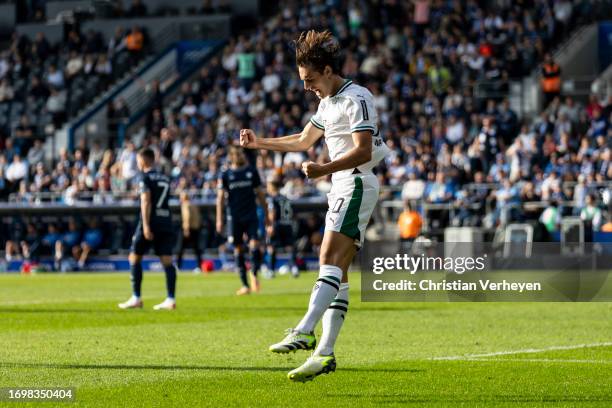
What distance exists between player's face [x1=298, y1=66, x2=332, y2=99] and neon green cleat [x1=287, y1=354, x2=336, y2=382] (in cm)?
193

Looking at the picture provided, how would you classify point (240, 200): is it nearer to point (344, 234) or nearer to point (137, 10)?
point (344, 234)

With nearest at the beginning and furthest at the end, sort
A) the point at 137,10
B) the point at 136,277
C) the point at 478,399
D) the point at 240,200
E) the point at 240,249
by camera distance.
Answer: the point at 478,399, the point at 136,277, the point at 240,200, the point at 240,249, the point at 137,10

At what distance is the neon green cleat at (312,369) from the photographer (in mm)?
8828

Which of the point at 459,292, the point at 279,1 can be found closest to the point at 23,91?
the point at 279,1

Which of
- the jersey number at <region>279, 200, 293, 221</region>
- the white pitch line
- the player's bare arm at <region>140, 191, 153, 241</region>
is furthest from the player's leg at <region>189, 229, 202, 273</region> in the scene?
the white pitch line

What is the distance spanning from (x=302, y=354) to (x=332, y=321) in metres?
2.65

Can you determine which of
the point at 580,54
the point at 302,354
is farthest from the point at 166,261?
the point at 580,54

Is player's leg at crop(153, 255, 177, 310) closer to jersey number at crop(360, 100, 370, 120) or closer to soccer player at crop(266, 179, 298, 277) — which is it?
soccer player at crop(266, 179, 298, 277)

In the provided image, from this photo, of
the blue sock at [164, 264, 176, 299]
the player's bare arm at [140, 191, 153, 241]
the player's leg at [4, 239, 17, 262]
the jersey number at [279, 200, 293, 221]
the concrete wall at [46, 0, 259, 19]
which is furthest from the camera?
the concrete wall at [46, 0, 259, 19]

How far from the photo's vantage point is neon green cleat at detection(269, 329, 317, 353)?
9055 millimetres

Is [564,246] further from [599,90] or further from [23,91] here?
[23,91]

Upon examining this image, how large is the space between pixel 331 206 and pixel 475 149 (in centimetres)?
2407

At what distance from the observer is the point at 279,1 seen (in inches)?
1869

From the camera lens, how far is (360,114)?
9414 mm
